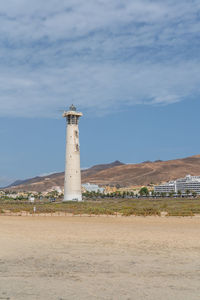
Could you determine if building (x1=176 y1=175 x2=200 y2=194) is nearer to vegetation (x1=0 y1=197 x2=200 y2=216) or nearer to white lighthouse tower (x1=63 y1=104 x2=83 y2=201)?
vegetation (x1=0 y1=197 x2=200 y2=216)

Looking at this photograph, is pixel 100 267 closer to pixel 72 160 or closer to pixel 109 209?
pixel 109 209

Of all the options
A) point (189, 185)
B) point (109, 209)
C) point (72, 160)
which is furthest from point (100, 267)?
point (189, 185)

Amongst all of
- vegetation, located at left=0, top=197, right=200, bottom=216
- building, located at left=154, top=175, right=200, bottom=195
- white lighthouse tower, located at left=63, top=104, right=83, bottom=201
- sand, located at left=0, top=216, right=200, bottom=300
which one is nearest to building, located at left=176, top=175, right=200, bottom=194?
building, located at left=154, top=175, right=200, bottom=195

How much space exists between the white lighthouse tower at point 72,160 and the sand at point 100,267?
3007 centimetres

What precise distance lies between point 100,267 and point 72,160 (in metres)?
36.3

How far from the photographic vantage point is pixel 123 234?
1689cm

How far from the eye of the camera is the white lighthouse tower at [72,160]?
1805 inches

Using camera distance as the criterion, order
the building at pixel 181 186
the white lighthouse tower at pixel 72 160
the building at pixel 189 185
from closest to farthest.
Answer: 1. the white lighthouse tower at pixel 72 160
2. the building at pixel 189 185
3. the building at pixel 181 186

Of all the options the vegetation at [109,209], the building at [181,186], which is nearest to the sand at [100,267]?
the vegetation at [109,209]

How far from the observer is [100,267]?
9.77 m

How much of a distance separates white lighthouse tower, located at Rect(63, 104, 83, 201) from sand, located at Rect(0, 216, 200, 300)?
30.1 metres

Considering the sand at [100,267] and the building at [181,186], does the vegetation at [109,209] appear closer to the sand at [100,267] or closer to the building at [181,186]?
the sand at [100,267]

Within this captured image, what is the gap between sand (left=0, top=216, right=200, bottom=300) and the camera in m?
7.43

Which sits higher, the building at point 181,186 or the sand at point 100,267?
the building at point 181,186
